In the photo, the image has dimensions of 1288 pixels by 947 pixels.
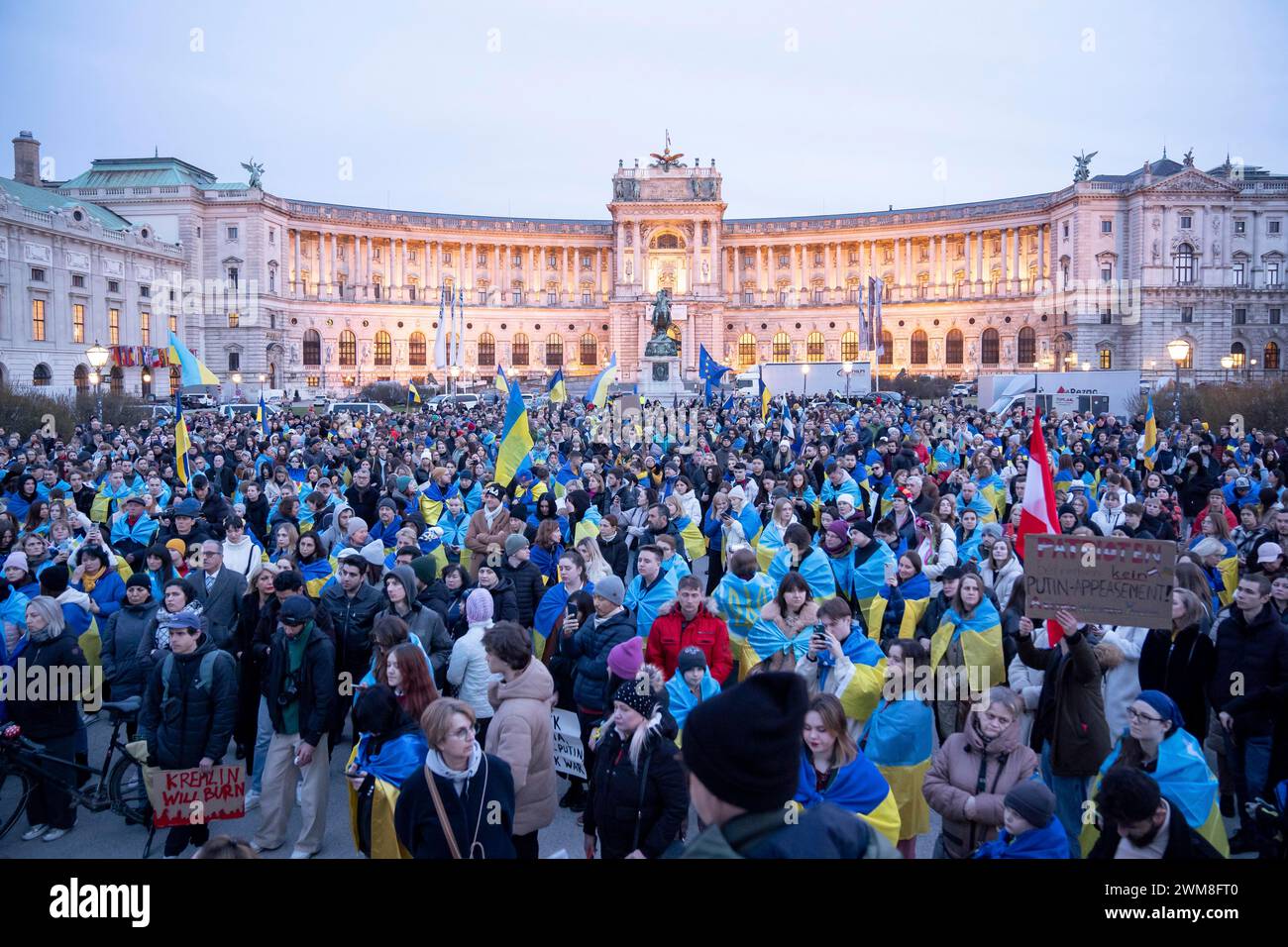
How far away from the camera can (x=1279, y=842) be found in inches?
204

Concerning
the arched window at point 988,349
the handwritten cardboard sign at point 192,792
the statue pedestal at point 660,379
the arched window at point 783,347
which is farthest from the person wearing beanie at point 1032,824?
the arched window at point 783,347

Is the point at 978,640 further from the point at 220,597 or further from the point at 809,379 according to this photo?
the point at 809,379

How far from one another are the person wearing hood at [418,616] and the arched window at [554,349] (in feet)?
270

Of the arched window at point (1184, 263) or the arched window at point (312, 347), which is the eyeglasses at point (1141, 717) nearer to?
the arched window at point (1184, 263)

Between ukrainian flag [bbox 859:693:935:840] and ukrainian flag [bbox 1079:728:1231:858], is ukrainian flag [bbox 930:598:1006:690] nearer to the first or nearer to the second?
ukrainian flag [bbox 859:693:935:840]

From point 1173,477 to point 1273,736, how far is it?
1323 cm

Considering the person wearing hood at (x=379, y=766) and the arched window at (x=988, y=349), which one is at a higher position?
the arched window at (x=988, y=349)

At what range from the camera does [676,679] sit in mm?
6184

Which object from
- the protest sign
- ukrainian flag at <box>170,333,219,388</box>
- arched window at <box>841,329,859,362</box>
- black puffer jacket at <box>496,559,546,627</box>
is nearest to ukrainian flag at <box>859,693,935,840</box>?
the protest sign

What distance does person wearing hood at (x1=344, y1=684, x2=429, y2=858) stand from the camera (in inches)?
208

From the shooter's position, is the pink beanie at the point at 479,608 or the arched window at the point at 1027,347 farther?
the arched window at the point at 1027,347

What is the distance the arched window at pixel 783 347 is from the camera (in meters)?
90.0
